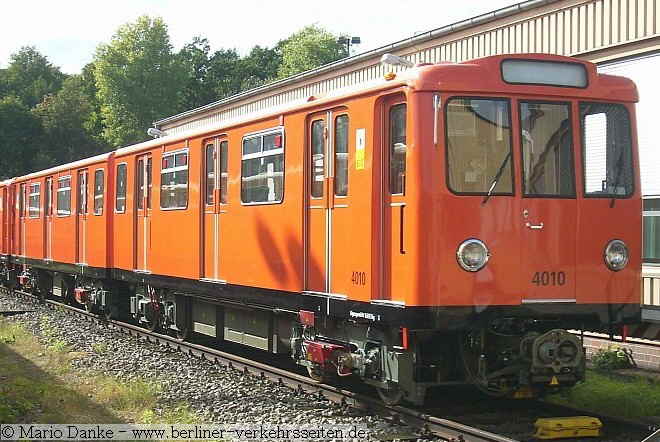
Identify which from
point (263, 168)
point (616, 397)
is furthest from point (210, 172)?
point (616, 397)

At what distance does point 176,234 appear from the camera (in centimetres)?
1333

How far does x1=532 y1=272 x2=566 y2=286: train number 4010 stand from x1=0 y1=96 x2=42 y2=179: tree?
63.5 m

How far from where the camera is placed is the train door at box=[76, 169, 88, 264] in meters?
18.1

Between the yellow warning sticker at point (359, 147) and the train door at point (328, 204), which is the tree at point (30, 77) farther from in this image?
the yellow warning sticker at point (359, 147)

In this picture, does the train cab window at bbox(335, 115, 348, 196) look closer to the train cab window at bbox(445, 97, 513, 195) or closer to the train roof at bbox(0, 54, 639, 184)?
the train roof at bbox(0, 54, 639, 184)

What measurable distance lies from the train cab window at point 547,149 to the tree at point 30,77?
3482 inches

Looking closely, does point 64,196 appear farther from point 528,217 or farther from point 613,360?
point 528,217

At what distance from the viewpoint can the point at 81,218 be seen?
18.4 meters

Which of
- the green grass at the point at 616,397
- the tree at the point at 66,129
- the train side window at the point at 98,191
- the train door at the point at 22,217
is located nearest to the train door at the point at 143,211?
the train side window at the point at 98,191

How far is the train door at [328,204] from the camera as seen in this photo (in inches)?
355

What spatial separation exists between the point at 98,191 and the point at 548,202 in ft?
36.4

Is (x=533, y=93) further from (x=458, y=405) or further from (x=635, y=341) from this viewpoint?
(x=635, y=341)

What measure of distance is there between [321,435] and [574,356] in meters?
2.39

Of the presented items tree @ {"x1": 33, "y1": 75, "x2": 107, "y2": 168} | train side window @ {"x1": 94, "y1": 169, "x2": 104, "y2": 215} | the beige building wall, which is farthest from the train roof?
tree @ {"x1": 33, "y1": 75, "x2": 107, "y2": 168}
